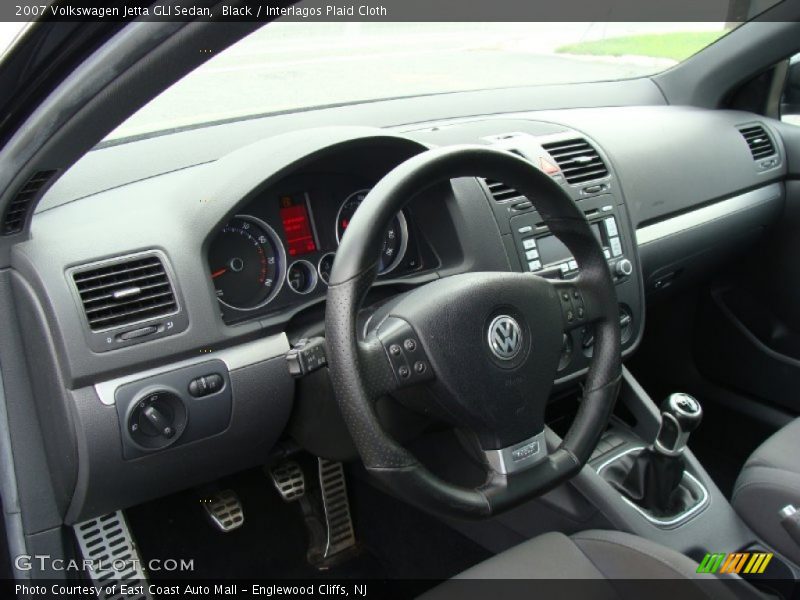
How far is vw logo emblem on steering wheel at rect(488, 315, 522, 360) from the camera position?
1409 millimetres

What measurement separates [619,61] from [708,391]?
132 centimetres

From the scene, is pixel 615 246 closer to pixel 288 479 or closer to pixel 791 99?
pixel 288 479

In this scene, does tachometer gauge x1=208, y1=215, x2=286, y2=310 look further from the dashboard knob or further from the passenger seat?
the passenger seat

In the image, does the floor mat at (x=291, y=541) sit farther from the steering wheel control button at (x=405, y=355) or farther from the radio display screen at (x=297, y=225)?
the steering wheel control button at (x=405, y=355)

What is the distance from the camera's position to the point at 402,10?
2123mm

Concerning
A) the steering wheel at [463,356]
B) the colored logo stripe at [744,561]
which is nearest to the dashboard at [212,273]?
Answer: the steering wheel at [463,356]

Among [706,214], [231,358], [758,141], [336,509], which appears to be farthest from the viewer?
[758,141]

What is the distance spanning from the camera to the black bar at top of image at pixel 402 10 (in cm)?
104

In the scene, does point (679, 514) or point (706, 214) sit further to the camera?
point (706, 214)

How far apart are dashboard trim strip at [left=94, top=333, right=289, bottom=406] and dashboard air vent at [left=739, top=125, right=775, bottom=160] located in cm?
205

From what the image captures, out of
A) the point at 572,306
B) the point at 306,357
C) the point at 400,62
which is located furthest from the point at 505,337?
the point at 400,62

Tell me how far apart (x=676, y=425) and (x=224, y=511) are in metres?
1.16

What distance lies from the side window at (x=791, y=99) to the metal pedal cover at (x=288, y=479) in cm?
231

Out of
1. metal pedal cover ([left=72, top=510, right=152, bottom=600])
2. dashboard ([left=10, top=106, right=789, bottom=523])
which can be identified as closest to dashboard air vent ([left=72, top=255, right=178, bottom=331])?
dashboard ([left=10, top=106, right=789, bottom=523])
